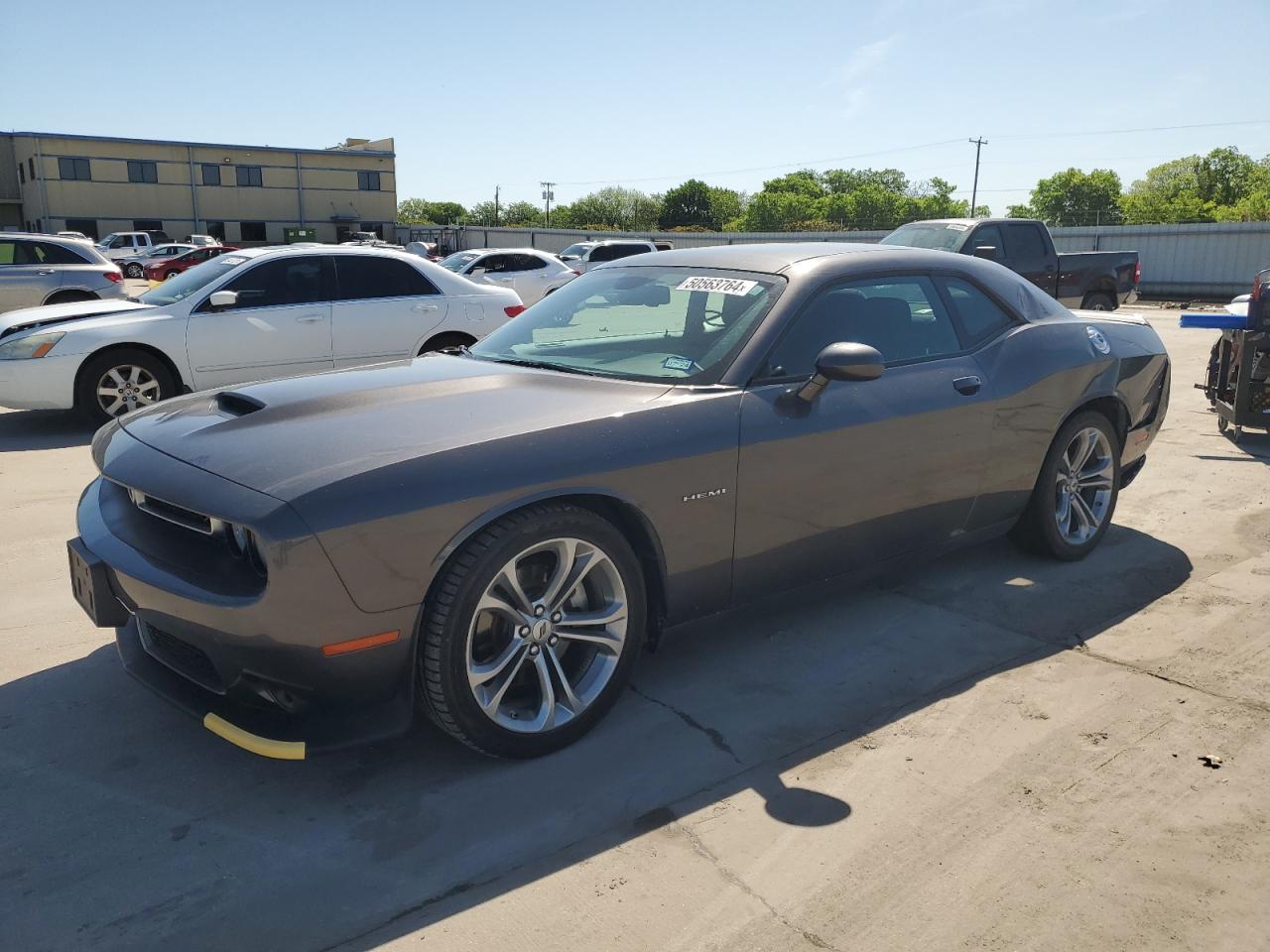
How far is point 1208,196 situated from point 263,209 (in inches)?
3891

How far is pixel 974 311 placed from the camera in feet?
14.5

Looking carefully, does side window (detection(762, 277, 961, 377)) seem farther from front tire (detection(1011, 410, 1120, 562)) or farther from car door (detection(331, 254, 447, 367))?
car door (detection(331, 254, 447, 367))

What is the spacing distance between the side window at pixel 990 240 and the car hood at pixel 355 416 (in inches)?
466

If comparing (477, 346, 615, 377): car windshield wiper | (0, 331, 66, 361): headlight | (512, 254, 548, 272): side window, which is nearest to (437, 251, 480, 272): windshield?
(512, 254, 548, 272): side window

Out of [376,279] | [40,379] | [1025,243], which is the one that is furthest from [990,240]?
[40,379]

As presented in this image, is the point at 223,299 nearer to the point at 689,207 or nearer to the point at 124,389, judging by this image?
the point at 124,389

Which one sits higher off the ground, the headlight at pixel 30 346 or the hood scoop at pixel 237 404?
the hood scoop at pixel 237 404

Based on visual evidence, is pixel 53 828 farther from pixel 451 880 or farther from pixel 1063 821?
pixel 1063 821

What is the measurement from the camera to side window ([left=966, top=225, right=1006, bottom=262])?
46.0ft

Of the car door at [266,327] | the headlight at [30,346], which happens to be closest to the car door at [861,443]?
the car door at [266,327]

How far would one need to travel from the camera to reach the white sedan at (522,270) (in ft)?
61.6

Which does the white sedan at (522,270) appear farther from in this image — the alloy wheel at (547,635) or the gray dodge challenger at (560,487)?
the alloy wheel at (547,635)

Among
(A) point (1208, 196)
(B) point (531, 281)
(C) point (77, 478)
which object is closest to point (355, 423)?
(C) point (77, 478)

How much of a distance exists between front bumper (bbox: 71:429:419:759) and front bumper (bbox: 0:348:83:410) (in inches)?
226
